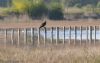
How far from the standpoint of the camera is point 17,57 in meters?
17.8

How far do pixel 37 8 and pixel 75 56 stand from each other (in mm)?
66332

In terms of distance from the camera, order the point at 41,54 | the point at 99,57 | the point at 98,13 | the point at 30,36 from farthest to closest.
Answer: the point at 98,13
the point at 30,36
the point at 41,54
the point at 99,57

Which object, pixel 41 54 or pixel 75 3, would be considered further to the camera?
pixel 75 3

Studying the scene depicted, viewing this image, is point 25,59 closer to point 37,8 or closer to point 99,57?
point 99,57

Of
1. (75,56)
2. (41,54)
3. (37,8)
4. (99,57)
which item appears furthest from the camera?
(37,8)

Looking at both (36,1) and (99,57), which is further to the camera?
(36,1)

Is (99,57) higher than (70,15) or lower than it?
higher

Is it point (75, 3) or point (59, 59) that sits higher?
point (59, 59)

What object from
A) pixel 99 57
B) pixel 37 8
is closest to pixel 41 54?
→ pixel 99 57

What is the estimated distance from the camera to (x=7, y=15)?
3334 inches

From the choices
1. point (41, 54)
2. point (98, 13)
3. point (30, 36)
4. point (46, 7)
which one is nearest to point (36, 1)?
point (46, 7)

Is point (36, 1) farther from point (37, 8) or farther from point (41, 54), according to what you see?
point (41, 54)

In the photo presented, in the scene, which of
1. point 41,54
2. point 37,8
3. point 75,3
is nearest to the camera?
point 41,54

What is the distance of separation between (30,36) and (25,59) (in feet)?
39.8
